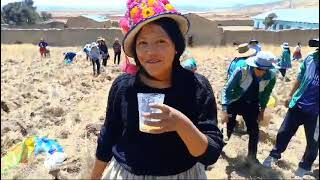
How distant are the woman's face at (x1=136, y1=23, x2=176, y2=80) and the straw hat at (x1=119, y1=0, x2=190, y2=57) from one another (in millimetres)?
37

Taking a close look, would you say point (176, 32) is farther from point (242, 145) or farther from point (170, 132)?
point (242, 145)

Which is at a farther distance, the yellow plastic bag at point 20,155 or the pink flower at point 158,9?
the yellow plastic bag at point 20,155

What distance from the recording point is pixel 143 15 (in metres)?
1.80

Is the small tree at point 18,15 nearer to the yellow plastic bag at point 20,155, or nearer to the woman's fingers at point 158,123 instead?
the yellow plastic bag at point 20,155

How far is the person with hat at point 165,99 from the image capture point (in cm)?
179

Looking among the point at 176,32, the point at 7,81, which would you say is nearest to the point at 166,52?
the point at 176,32

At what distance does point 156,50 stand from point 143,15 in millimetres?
149

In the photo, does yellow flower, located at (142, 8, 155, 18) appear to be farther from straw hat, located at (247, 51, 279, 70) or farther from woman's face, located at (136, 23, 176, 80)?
straw hat, located at (247, 51, 279, 70)

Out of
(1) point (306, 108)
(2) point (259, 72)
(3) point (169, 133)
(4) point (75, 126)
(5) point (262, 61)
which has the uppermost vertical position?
(3) point (169, 133)

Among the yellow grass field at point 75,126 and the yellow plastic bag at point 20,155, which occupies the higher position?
the yellow plastic bag at point 20,155

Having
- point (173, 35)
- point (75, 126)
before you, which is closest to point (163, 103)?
point (173, 35)

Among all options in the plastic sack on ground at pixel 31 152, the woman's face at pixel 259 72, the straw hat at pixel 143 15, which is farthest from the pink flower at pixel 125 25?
the plastic sack on ground at pixel 31 152

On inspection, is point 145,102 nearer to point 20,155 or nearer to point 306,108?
point 306,108

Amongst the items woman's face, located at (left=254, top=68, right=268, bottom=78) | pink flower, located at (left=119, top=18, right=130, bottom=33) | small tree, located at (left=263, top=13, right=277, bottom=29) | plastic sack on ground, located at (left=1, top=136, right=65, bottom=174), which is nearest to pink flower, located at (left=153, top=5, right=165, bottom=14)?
pink flower, located at (left=119, top=18, right=130, bottom=33)
